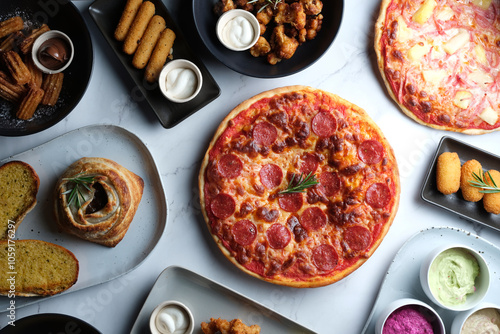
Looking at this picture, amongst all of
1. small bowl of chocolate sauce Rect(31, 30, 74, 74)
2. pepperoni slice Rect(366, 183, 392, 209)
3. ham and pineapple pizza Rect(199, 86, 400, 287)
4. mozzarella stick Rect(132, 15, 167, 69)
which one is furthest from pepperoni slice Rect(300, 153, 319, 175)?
small bowl of chocolate sauce Rect(31, 30, 74, 74)

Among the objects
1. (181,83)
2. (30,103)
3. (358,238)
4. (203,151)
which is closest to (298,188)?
(358,238)

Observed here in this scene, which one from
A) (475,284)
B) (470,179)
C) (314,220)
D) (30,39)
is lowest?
(475,284)

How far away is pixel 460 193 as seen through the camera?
3668 mm

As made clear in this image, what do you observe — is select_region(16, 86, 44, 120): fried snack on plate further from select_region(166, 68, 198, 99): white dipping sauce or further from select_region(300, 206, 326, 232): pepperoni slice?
select_region(300, 206, 326, 232): pepperoni slice

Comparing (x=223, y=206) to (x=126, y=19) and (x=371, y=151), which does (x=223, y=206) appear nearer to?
(x=371, y=151)

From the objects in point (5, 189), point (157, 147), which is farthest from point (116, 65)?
point (5, 189)

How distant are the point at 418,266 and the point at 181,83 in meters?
2.35

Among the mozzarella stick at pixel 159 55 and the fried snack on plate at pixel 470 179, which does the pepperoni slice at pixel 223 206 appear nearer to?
the mozzarella stick at pixel 159 55

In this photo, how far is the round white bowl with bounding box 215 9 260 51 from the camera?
11.1 ft

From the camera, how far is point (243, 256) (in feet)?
11.1

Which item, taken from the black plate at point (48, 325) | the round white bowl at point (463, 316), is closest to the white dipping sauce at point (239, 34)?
the black plate at point (48, 325)

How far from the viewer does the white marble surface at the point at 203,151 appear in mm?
3521

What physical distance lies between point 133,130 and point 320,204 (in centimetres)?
161

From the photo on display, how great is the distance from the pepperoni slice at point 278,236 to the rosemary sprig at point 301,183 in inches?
10.9
